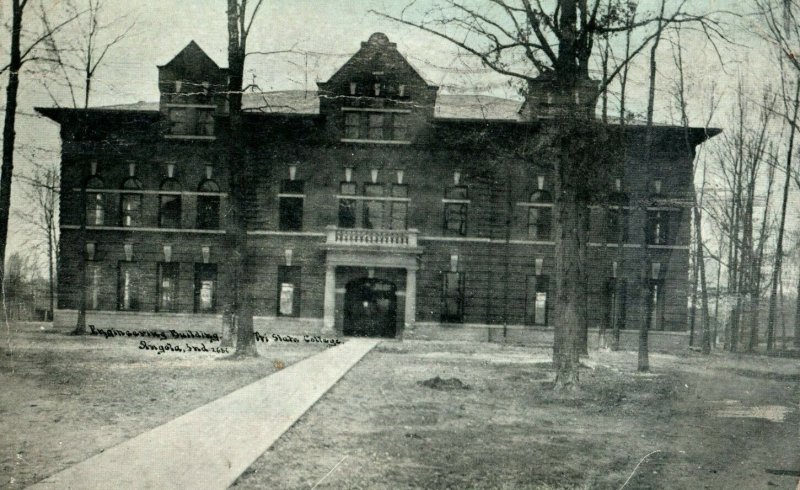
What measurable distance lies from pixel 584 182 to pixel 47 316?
3002cm

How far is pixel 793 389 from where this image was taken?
12.6 m

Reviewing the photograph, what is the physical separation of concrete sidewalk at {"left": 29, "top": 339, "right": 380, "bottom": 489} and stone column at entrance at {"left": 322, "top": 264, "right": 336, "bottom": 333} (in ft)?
43.4

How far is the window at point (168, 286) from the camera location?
24.2 m

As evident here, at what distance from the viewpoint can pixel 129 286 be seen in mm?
24406

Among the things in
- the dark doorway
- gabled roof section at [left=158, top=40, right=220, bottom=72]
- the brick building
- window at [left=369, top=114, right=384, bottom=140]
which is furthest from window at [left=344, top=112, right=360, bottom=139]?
gabled roof section at [left=158, top=40, right=220, bottom=72]

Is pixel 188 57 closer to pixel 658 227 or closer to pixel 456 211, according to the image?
pixel 456 211

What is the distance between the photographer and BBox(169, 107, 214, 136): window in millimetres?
24453

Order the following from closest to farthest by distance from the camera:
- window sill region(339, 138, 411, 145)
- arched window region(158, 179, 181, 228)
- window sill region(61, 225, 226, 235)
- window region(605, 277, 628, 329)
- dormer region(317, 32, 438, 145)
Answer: dormer region(317, 32, 438, 145) < window region(605, 277, 628, 329) < window sill region(61, 225, 226, 235) < arched window region(158, 179, 181, 228) < window sill region(339, 138, 411, 145)

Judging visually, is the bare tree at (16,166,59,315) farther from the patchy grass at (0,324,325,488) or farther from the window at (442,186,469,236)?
the window at (442,186,469,236)

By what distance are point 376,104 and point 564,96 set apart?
1388cm

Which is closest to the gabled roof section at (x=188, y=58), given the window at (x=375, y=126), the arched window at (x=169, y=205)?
the window at (x=375, y=126)

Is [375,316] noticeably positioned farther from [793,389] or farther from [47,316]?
[47,316]

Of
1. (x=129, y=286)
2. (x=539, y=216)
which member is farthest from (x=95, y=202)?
(x=539, y=216)

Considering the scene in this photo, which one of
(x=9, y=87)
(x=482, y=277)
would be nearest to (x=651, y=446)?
(x=9, y=87)
